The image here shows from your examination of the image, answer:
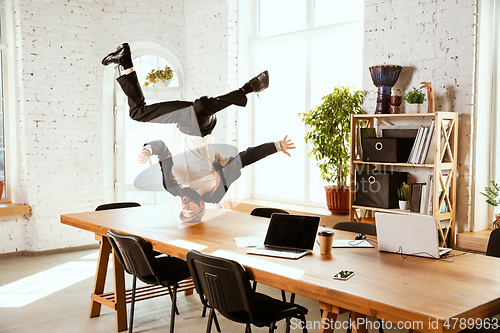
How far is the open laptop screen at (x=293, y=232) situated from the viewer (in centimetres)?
281

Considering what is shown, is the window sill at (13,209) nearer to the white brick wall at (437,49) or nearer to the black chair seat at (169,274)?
the black chair seat at (169,274)

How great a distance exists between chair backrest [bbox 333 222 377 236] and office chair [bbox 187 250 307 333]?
3.45 ft

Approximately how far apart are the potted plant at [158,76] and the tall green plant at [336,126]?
2.45 meters

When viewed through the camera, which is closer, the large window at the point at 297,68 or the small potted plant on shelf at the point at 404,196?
the small potted plant on shelf at the point at 404,196

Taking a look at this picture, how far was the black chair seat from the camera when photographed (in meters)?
3.32

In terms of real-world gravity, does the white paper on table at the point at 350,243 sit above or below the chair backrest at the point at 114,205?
above

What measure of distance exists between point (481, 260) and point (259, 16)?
16.1 feet

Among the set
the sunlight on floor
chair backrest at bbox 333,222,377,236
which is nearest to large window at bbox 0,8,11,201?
the sunlight on floor

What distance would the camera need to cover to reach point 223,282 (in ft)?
8.29

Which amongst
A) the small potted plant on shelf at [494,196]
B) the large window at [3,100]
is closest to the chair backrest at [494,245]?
the small potted plant on shelf at [494,196]

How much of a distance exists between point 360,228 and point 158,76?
4.17 m

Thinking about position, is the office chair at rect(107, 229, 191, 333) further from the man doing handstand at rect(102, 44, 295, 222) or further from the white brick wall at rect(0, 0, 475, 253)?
the white brick wall at rect(0, 0, 475, 253)

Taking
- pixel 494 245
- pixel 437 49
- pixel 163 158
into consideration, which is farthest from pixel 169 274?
pixel 437 49

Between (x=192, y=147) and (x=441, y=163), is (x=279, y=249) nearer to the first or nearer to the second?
(x=192, y=147)
